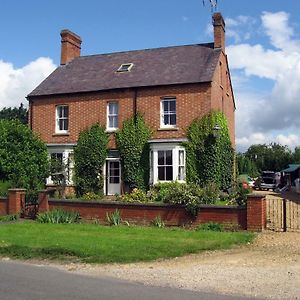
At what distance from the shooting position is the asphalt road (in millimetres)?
7231

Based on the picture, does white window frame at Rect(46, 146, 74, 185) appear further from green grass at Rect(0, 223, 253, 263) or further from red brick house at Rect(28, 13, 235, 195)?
green grass at Rect(0, 223, 253, 263)

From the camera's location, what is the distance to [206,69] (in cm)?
2547

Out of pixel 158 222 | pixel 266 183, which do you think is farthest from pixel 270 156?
pixel 158 222

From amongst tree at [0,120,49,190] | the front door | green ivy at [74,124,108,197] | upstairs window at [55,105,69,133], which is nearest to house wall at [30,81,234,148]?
upstairs window at [55,105,69,133]

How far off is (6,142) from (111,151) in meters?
6.85

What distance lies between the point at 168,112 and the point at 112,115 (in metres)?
3.47

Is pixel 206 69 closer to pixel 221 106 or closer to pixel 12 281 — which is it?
pixel 221 106

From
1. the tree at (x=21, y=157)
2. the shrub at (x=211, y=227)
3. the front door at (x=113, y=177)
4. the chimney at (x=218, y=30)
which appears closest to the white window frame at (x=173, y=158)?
the front door at (x=113, y=177)

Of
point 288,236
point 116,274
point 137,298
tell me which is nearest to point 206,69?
point 288,236

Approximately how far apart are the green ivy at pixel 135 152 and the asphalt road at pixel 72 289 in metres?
15.9

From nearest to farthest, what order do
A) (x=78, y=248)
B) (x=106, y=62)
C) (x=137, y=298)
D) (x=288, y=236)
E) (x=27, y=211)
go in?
(x=137, y=298) < (x=78, y=248) < (x=288, y=236) < (x=27, y=211) < (x=106, y=62)

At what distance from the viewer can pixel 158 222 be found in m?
16.3

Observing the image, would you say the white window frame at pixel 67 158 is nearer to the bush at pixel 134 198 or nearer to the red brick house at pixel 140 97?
the red brick house at pixel 140 97

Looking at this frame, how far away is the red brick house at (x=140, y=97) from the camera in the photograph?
2486 centimetres
